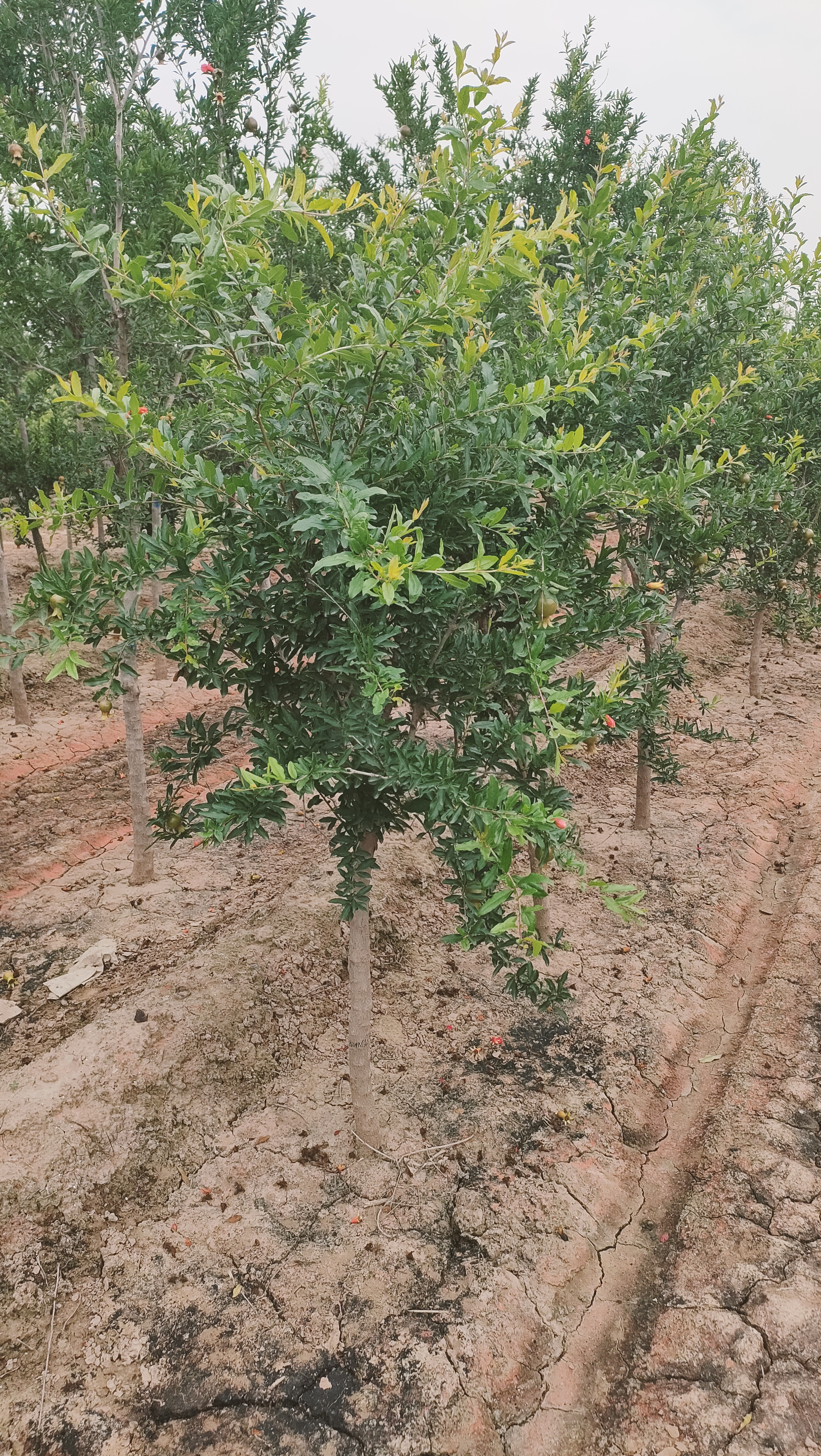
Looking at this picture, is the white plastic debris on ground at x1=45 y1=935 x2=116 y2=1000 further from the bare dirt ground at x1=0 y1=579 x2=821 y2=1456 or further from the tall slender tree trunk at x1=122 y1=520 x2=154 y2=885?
the tall slender tree trunk at x1=122 y1=520 x2=154 y2=885

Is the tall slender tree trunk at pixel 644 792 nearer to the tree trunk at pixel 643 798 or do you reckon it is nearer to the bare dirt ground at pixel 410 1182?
the tree trunk at pixel 643 798

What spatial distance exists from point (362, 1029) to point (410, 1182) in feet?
2.87

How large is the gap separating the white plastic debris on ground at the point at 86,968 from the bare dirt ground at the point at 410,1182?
10cm

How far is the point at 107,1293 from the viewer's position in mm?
3697

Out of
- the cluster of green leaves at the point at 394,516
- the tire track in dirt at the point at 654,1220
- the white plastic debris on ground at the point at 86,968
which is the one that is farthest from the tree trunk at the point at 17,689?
the tire track in dirt at the point at 654,1220

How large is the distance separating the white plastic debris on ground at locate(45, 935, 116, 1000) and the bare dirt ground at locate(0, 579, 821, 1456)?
0.10 m

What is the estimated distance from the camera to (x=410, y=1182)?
422cm

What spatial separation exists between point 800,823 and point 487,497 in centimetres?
625

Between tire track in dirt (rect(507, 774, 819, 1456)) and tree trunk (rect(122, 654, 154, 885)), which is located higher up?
tree trunk (rect(122, 654, 154, 885))

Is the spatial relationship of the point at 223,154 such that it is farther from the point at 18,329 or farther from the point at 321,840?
the point at 321,840

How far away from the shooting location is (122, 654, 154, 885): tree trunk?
21.3 feet

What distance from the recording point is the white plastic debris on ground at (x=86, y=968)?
5660 mm

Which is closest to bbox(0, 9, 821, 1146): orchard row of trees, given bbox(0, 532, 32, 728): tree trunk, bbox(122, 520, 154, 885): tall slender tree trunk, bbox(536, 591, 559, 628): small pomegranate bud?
bbox(536, 591, 559, 628): small pomegranate bud

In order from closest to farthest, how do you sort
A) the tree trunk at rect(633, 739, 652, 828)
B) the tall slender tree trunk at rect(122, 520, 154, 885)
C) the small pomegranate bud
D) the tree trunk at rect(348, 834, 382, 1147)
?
the small pomegranate bud, the tree trunk at rect(348, 834, 382, 1147), the tall slender tree trunk at rect(122, 520, 154, 885), the tree trunk at rect(633, 739, 652, 828)
